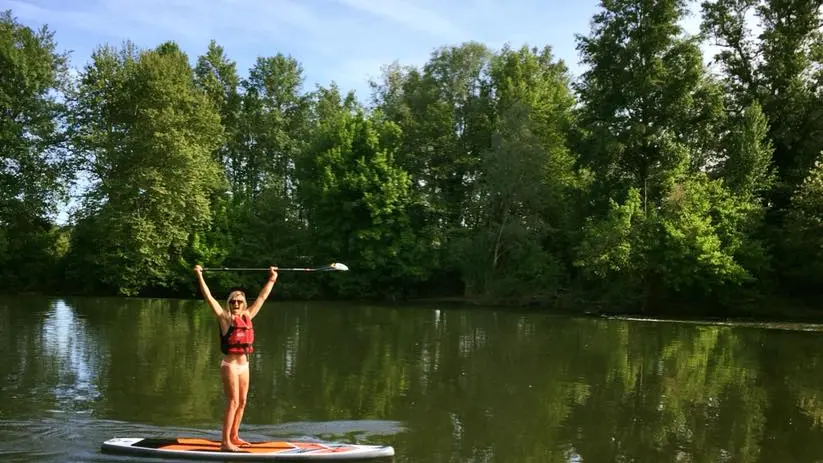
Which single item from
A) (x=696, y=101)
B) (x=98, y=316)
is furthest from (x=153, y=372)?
(x=696, y=101)

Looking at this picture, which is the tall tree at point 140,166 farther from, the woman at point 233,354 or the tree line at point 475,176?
the woman at point 233,354

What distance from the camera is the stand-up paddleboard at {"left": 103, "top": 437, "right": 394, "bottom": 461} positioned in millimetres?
7977

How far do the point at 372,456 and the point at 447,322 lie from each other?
1958 cm

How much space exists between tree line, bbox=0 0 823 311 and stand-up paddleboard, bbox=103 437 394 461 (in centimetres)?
2720

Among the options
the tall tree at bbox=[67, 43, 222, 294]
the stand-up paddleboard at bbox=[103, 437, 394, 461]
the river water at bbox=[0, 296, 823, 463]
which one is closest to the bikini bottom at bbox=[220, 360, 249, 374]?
the stand-up paddleboard at bbox=[103, 437, 394, 461]

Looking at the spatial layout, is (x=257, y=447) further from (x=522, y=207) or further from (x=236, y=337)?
(x=522, y=207)

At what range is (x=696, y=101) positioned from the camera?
1436 inches

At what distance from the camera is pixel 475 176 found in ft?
154

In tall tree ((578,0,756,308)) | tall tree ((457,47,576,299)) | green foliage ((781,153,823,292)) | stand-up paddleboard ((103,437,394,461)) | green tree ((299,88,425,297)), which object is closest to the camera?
stand-up paddleboard ((103,437,394,461))

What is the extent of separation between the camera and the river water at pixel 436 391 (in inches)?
370

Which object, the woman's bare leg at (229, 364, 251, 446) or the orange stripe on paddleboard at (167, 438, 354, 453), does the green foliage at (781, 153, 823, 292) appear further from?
the woman's bare leg at (229, 364, 251, 446)

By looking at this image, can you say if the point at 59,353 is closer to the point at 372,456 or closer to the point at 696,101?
the point at 372,456

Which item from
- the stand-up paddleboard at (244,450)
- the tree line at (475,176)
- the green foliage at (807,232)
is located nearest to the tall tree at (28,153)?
the tree line at (475,176)

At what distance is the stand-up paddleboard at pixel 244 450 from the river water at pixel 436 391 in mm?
206
